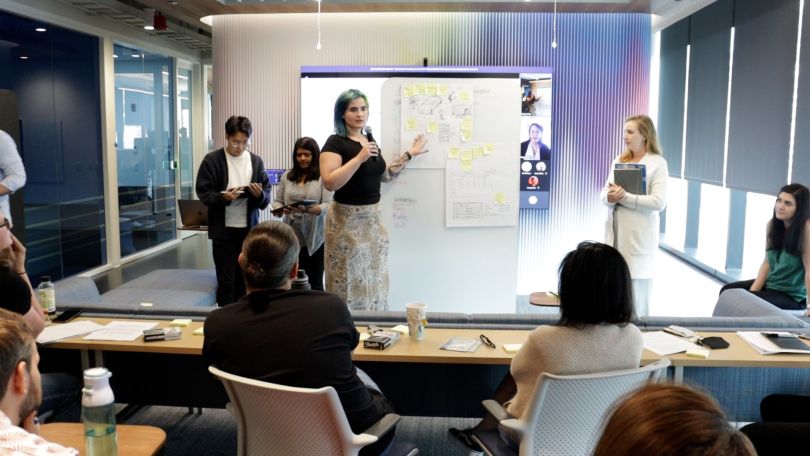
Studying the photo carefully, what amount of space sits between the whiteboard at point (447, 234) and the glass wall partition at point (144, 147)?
4474 millimetres

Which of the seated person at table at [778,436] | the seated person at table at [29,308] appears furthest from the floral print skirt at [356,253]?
the seated person at table at [778,436]

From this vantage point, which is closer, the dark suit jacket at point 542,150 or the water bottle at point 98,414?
the water bottle at point 98,414

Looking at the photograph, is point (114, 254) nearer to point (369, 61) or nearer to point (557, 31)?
point (369, 61)

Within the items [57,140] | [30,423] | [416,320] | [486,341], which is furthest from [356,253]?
[57,140]

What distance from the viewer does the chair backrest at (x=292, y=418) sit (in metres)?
1.91

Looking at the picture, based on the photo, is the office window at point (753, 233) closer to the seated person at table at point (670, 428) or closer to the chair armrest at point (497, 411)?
the chair armrest at point (497, 411)

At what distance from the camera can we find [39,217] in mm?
6746

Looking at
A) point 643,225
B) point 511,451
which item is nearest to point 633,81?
point 643,225

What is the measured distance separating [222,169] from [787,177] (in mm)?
4393

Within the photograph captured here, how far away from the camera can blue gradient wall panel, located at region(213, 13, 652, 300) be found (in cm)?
605

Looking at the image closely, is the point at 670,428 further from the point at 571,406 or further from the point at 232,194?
the point at 232,194

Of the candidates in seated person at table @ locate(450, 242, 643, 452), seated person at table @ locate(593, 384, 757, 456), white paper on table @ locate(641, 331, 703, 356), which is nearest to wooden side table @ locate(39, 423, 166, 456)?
seated person at table @ locate(450, 242, 643, 452)

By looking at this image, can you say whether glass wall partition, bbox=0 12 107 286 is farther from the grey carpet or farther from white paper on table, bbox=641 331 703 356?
white paper on table, bbox=641 331 703 356

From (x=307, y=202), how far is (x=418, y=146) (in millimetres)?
1108
